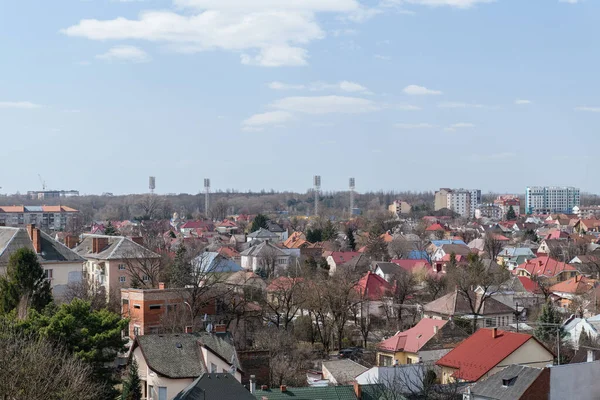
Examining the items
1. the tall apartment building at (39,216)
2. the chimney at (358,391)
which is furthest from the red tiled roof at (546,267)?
the tall apartment building at (39,216)

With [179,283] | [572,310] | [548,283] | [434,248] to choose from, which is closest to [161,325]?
[179,283]

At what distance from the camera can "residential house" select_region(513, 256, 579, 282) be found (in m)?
61.9

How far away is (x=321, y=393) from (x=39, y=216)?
14031 cm

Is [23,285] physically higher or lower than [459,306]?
higher

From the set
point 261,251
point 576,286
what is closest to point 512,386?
point 576,286

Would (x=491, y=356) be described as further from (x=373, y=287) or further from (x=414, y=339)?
(x=373, y=287)

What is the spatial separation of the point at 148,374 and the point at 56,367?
17.3ft

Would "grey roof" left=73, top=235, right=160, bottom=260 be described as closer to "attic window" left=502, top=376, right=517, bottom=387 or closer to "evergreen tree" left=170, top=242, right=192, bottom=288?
"evergreen tree" left=170, top=242, right=192, bottom=288

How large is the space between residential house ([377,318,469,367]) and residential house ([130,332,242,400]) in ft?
29.4

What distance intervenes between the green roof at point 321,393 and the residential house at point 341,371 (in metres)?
4.71

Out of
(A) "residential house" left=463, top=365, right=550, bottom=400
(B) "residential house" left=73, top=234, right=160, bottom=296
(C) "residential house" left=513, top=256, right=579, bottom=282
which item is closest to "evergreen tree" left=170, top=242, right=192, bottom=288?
(B) "residential house" left=73, top=234, right=160, bottom=296

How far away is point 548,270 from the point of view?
63.2 metres

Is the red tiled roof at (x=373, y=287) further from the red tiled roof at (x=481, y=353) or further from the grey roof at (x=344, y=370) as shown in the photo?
the red tiled roof at (x=481, y=353)

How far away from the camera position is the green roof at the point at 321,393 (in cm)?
2228
